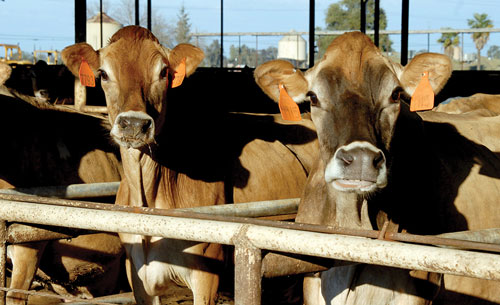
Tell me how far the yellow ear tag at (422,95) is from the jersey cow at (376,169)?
0.08 metres

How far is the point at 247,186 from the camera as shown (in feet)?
15.4

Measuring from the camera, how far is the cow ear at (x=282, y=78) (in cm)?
366

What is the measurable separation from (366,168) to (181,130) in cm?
191

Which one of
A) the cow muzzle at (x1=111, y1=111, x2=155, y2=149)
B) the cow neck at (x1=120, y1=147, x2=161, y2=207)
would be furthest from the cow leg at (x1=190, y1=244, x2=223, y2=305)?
the cow muzzle at (x1=111, y1=111, x2=155, y2=149)

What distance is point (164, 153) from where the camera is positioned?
14.2ft

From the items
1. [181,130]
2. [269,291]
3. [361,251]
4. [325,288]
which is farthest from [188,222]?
[269,291]

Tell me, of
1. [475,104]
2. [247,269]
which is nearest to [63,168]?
[247,269]

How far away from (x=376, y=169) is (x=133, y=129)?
1534 millimetres

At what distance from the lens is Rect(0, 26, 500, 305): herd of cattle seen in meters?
3.21

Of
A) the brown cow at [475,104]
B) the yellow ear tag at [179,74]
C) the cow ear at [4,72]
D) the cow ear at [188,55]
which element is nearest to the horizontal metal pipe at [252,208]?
the yellow ear tag at [179,74]

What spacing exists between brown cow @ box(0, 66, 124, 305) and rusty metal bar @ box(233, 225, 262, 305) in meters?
2.90

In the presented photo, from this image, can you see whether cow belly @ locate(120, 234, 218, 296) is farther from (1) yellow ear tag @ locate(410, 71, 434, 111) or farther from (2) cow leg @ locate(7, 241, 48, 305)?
(1) yellow ear tag @ locate(410, 71, 434, 111)

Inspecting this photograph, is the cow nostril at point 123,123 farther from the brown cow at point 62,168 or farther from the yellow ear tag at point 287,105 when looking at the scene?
the brown cow at point 62,168

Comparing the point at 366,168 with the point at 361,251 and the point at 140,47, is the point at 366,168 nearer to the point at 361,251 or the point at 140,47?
the point at 361,251
